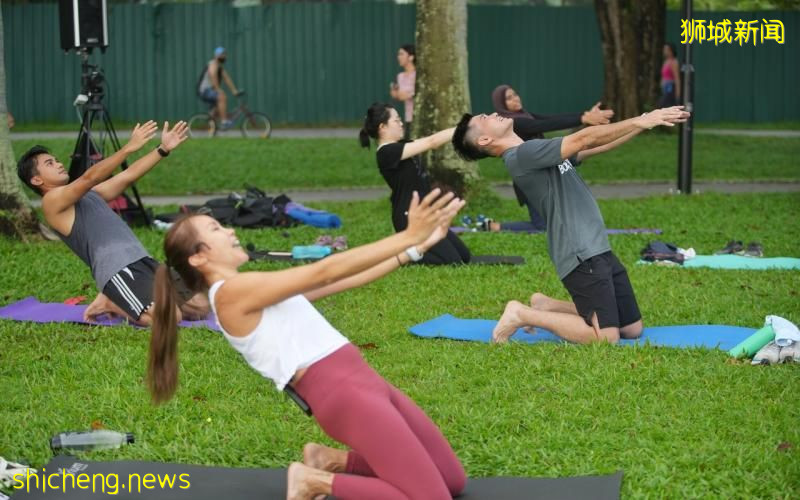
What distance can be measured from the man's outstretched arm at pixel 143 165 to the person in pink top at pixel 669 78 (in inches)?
661

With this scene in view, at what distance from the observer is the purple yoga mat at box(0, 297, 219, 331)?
26.9 ft

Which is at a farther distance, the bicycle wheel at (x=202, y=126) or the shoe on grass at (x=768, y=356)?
the bicycle wheel at (x=202, y=126)

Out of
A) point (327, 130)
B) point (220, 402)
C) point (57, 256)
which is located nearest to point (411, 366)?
point (220, 402)

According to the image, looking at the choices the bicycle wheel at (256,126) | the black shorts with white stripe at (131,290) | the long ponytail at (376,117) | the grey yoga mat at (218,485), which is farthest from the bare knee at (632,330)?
the bicycle wheel at (256,126)

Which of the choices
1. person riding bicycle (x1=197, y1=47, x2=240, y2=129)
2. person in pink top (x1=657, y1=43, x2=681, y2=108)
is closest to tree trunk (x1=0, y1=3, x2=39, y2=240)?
person riding bicycle (x1=197, y1=47, x2=240, y2=129)

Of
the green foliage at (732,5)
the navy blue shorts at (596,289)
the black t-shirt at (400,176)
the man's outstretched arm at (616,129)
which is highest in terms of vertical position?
the green foliage at (732,5)

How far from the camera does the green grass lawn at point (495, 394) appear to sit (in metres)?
5.27

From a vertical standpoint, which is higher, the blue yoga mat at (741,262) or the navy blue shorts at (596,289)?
the navy blue shorts at (596,289)

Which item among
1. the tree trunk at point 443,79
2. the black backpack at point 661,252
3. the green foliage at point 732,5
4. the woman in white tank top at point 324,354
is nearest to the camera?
the woman in white tank top at point 324,354

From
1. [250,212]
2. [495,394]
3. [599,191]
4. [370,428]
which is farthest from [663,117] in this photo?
[599,191]

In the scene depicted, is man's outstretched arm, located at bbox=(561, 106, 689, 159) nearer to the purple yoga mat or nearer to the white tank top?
Result: the white tank top

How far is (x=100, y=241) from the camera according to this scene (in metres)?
8.02

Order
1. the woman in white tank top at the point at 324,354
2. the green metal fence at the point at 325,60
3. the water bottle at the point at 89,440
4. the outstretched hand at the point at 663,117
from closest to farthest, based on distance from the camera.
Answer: the woman in white tank top at the point at 324,354 < the water bottle at the point at 89,440 < the outstretched hand at the point at 663,117 < the green metal fence at the point at 325,60

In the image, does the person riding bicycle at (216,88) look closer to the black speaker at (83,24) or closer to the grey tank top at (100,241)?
the black speaker at (83,24)
